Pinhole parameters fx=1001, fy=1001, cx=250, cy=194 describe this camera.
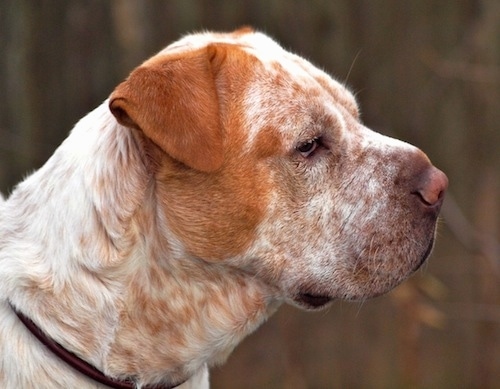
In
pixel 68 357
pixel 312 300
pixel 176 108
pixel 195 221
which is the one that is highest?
pixel 176 108

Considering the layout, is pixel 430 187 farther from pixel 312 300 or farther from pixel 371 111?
pixel 371 111

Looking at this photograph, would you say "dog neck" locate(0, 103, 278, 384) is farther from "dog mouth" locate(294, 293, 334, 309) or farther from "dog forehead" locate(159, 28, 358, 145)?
"dog forehead" locate(159, 28, 358, 145)

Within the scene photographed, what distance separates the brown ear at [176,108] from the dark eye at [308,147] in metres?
0.29

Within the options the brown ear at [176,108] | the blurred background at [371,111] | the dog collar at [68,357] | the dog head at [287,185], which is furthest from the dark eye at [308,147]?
the blurred background at [371,111]

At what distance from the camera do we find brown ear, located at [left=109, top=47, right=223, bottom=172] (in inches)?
116

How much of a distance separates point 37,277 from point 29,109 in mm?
2849

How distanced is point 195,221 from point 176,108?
377 mm

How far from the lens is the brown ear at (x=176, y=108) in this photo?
2959mm

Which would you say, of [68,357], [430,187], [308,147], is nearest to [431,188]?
[430,187]

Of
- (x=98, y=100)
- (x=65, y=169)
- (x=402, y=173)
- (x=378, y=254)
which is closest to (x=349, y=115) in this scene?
(x=402, y=173)

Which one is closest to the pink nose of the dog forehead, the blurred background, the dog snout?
the dog snout

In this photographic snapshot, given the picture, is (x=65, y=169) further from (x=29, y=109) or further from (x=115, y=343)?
(x=29, y=109)

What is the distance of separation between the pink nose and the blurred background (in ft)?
8.80

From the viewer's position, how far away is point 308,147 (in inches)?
129
